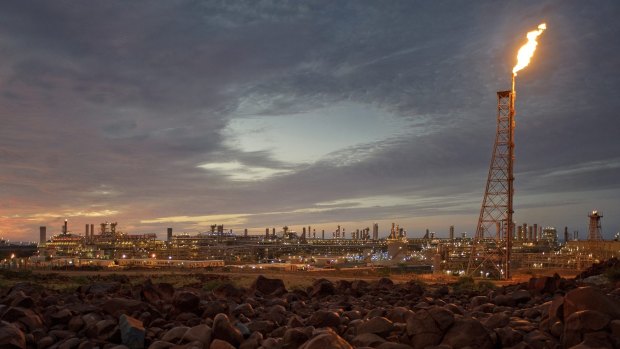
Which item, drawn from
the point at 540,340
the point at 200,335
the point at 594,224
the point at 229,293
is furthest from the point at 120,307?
the point at 594,224

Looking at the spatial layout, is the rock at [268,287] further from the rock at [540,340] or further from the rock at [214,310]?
the rock at [540,340]

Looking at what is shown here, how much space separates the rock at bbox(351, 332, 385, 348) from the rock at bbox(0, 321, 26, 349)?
16.9ft

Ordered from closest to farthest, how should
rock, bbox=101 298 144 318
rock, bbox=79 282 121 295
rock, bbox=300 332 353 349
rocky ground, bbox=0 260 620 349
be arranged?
rock, bbox=300 332 353 349
rocky ground, bbox=0 260 620 349
rock, bbox=101 298 144 318
rock, bbox=79 282 121 295

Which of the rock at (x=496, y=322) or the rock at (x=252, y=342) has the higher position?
the rock at (x=496, y=322)

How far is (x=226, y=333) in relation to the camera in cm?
817

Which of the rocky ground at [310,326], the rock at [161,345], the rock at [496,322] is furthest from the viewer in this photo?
the rock at [496,322]

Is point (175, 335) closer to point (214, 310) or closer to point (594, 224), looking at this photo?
point (214, 310)

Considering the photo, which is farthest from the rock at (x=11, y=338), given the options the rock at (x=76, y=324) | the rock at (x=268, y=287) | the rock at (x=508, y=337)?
the rock at (x=268, y=287)

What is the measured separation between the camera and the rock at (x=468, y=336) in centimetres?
713

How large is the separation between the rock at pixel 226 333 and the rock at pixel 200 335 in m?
0.11

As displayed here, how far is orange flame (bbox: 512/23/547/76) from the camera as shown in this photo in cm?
3026

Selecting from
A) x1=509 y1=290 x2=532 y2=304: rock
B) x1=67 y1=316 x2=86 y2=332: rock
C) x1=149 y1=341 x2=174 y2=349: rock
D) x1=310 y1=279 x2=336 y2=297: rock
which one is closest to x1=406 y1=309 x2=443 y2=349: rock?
x1=149 y1=341 x2=174 y2=349: rock

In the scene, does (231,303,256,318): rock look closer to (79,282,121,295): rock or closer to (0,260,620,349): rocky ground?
(0,260,620,349): rocky ground

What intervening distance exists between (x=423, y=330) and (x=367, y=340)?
821 mm
